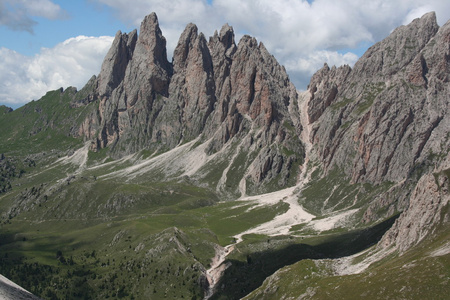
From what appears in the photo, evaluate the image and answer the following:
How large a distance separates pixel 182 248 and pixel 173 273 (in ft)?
59.3

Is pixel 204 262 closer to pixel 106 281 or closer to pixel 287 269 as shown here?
pixel 106 281

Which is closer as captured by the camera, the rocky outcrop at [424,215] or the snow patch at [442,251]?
the snow patch at [442,251]

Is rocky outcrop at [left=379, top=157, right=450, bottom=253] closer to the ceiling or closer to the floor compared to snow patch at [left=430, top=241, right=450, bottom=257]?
closer to the ceiling

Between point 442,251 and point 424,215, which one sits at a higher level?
point 424,215

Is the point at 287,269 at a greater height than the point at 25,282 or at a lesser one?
greater

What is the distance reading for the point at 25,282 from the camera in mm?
150875

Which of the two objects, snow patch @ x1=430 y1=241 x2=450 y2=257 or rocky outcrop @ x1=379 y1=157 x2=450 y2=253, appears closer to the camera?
snow patch @ x1=430 y1=241 x2=450 y2=257

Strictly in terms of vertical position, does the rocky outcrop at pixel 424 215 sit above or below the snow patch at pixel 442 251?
above

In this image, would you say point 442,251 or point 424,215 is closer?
point 442,251

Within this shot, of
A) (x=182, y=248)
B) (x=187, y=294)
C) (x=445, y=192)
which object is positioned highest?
(x=445, y=192)

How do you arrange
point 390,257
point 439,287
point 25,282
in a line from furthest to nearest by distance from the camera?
point 25,282
point 390,257
point 439,287

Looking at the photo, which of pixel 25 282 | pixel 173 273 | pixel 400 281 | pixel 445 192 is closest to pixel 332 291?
pixel 400 281

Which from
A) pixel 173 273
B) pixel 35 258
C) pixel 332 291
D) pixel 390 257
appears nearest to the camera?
pixel 332 291

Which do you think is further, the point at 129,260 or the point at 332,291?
the point at 129,260
